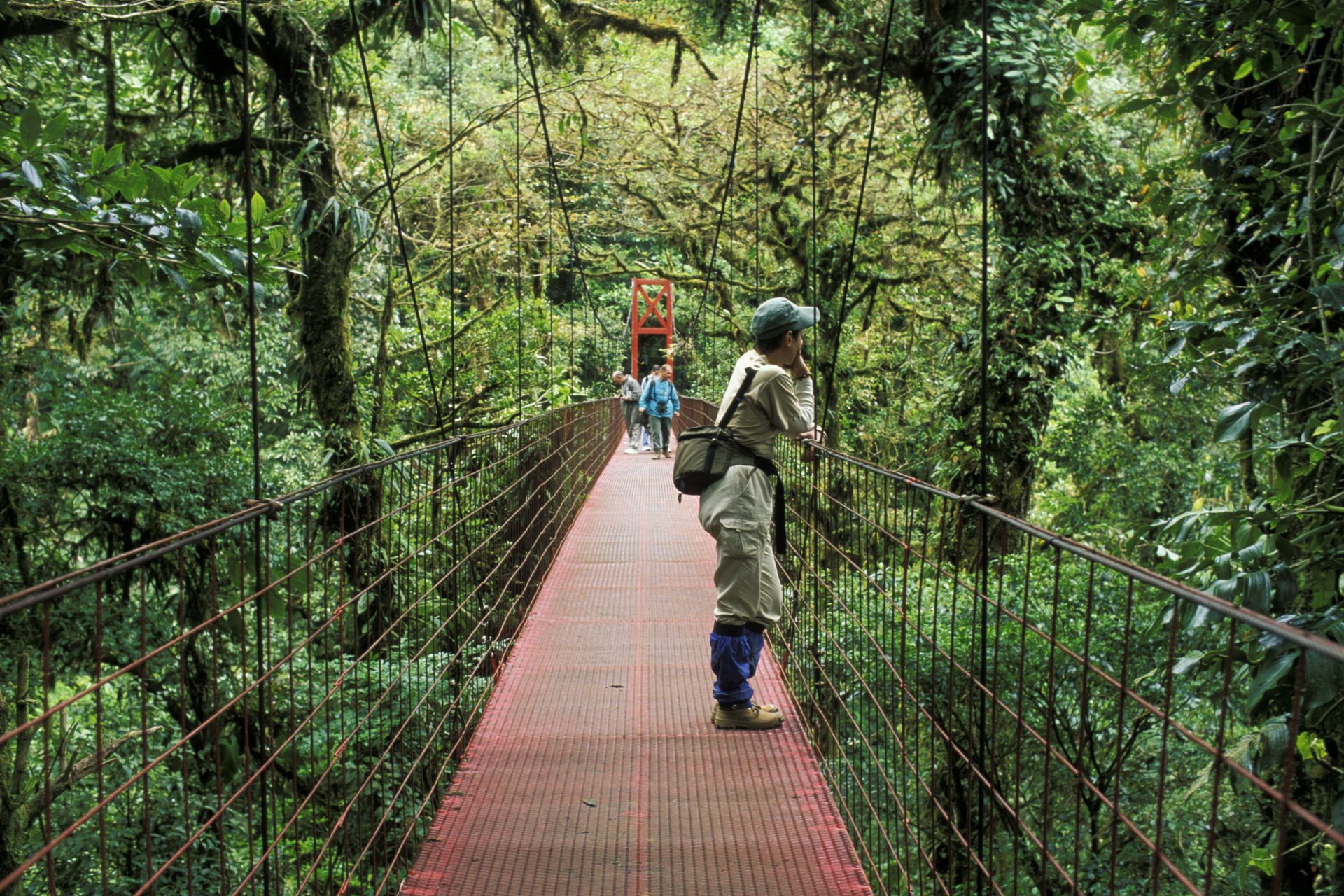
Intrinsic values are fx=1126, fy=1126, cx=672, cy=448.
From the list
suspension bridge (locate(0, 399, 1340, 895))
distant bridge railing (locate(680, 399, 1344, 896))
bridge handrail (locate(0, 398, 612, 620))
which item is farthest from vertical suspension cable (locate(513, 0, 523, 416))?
bridge handrail (locate(0, 398, 612, 620))

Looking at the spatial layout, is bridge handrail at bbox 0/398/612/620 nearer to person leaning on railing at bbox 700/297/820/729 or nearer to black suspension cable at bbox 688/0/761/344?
person leaning on railing at bbox 700/297/820/729

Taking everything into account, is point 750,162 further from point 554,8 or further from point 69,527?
point 69,527

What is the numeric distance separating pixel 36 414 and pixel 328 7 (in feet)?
15.5

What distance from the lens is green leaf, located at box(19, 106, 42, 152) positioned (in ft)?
8.55

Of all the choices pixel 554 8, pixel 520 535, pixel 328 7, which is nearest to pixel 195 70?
→ pixel 328 7

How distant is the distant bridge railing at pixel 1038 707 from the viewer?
1.40m

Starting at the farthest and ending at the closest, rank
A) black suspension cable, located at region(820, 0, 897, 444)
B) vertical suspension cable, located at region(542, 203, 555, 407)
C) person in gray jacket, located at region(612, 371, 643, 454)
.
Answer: person in gray jacket, located at region(612, 371, 643, 454) → vertical suspension cable, located at region(542, 203, 555, 407) → black suspension cable, located at region(820, 0, 897, 444)

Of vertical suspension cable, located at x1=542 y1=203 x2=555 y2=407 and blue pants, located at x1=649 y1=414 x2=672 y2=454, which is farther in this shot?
blue pants, located at x1=649 y1=414 x2=672 y2=454

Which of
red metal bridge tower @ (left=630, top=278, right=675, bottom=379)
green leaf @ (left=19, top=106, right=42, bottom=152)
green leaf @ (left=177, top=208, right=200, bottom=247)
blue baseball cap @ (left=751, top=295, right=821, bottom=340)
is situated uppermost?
red metal bridge tower @ (left=630, top=278, right=675, bottom=379)

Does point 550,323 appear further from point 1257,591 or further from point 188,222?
point 1257,591

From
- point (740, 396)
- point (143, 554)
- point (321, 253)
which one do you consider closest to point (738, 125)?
point (321, 253)

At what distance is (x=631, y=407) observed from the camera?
15.9 meters

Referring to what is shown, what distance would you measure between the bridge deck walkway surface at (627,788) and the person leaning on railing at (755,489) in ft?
1.21

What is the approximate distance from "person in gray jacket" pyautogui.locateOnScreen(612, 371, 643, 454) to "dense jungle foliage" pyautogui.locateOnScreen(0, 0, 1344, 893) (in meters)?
0.95
